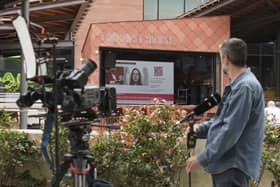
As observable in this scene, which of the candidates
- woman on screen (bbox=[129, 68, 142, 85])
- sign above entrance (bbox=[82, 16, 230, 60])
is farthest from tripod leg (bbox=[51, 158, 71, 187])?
woman on screen (bbox=[129, 68, 142, 85])

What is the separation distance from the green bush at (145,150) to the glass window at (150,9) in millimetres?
25752

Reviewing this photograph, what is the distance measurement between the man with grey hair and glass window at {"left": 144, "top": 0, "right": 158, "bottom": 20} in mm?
27675

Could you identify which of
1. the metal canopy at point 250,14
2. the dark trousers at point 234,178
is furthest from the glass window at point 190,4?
the dark trousers at point 234,178

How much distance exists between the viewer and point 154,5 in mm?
31781

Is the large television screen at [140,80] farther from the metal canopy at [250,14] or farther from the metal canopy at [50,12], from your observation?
the metal canopy at [250,14]

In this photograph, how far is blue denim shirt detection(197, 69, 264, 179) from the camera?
357 centimetres

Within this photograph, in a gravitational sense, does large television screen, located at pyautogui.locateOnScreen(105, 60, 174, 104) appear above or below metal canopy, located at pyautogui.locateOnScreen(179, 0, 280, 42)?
below

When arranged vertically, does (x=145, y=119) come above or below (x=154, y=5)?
below

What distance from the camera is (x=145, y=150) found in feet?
18.7

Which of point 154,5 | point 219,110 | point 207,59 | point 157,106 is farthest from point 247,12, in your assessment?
point 219,110

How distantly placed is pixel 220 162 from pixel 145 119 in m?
2.06

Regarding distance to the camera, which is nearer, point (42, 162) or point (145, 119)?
point (145, 119)

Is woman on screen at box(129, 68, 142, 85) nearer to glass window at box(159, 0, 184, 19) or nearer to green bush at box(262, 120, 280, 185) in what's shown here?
green bush at box(262, 120, 280, 185)

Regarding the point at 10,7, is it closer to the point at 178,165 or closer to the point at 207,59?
the point at 207,59
